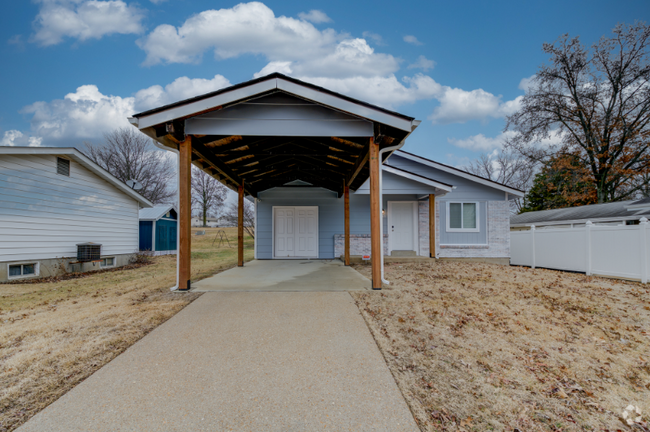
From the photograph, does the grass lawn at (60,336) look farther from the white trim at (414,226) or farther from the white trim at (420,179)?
the white trim at (414,226)

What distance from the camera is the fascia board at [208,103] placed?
5.31m

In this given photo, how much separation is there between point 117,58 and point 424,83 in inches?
891

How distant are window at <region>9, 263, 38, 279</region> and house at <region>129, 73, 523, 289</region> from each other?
19.2 ft

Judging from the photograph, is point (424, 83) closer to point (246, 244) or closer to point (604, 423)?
point (246, 244)

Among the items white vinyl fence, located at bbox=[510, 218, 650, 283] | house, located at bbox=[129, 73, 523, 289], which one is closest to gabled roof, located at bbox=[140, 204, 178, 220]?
house, located at bbox=[129, 73, 523, 289]

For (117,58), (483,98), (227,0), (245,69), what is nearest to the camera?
(227,0)

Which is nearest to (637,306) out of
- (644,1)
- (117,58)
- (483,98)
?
(644,1)

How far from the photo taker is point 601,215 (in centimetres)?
1473

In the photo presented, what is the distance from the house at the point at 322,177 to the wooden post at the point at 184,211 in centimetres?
2

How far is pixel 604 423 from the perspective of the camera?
227cm

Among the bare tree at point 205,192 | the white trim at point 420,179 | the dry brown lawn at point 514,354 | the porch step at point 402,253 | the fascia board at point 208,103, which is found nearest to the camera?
the dry brown lawn at point 514,354

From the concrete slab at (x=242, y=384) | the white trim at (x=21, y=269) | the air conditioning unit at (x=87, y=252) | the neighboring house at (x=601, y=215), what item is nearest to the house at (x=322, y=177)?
the concrete slab at (x=242, y=384)

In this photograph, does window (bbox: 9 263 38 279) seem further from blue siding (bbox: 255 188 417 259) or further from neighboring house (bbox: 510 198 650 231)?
neighboring house (bbox: 510 198 650 231)

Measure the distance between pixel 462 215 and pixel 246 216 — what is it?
20.2 m
